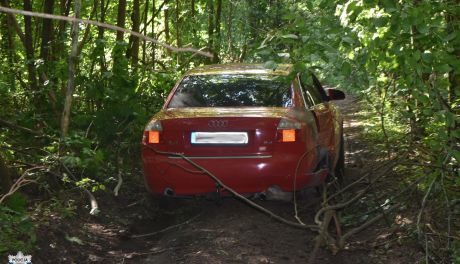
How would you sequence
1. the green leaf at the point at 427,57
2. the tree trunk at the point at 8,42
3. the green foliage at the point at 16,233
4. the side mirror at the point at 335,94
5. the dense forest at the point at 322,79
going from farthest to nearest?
the tree trunk at the point at 8,42
the side mirror at the point at 335,94
the dense forest at the point at 322,79
the green leaf at the point at 427,57
the green foliage at the point at 16,233

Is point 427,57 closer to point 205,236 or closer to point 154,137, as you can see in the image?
point 205,236

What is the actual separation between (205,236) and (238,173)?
740 millimetres

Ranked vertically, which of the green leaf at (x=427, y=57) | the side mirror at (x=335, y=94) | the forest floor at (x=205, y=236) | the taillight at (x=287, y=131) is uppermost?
the green leaf at (x=427, y=57)

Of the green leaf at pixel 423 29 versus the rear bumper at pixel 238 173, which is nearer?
the green leaf at pixel 423 29

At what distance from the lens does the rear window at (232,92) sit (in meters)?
6.17

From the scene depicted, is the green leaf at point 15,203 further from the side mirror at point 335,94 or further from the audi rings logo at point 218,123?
the side mirror at point 335,94

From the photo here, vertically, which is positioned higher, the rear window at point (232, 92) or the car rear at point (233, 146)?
the rear window at point (232, 92)

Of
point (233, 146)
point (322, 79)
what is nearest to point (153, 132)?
point (233, 146)

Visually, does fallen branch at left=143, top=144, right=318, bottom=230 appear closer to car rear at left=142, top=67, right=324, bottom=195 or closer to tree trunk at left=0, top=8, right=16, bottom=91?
car rear at left=142, top=67, right=324, bottom=195

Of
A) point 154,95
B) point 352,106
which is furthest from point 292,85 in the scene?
point 352,106

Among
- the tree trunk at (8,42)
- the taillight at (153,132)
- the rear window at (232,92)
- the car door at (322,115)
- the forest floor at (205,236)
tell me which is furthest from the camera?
the tree trunk at (8,42)

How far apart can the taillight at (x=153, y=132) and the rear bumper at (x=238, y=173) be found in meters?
0.15

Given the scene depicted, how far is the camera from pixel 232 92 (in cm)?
633

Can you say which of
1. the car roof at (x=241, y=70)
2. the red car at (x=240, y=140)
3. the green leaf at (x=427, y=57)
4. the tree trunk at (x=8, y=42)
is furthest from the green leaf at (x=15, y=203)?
the tree trunk at (x=8, y=42)
